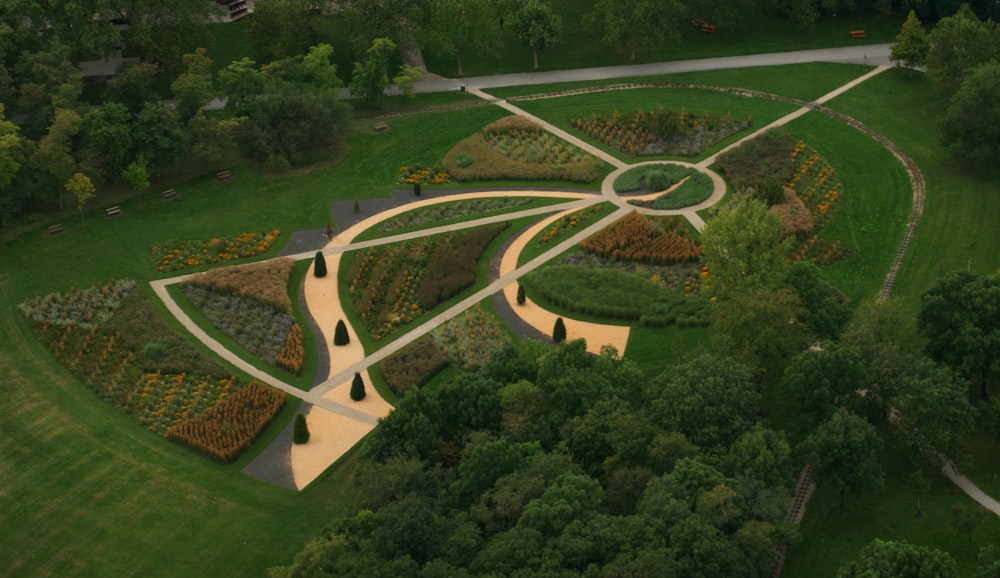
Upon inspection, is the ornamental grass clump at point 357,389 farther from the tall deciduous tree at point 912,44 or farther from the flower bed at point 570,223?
the tall deciduous tree at point 912,44

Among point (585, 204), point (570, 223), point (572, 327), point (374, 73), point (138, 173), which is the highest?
point (374, 73)

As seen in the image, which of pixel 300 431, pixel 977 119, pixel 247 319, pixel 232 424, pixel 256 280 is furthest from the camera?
pixel 977 119

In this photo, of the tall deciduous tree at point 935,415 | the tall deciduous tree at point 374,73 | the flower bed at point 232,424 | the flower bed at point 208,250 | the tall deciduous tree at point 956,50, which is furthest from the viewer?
the tall deciduous tree at point 374,73

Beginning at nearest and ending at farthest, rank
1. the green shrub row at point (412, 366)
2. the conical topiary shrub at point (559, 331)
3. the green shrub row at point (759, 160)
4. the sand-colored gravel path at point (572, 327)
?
the green shrub row at point (412, 366) < the conical topiary shrub at point (559, 331) < the sand-colored gravel path at point (572, 327) < the green shrub row at point (759, 160)

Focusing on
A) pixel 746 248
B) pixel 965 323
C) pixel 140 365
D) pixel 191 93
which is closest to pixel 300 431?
pixel 140 365

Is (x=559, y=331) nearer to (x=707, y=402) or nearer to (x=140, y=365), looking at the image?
(x=707, y=402)

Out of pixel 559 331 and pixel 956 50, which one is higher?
pixel 956 50

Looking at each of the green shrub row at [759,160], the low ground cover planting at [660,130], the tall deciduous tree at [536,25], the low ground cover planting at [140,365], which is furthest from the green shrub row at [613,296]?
the tall deciduous tree at [536,25]

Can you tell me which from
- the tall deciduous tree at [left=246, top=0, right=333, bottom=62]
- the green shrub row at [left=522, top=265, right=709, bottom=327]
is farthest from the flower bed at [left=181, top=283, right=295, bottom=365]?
the tall deciduous tree at [left=246, top=0, right=333, bottom=62]
